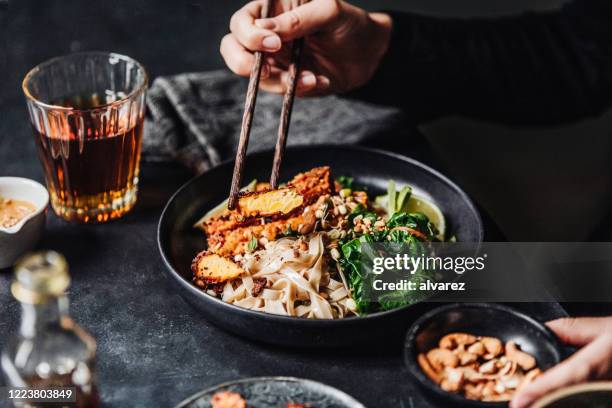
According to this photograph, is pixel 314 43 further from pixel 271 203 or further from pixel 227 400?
pixel 227 400

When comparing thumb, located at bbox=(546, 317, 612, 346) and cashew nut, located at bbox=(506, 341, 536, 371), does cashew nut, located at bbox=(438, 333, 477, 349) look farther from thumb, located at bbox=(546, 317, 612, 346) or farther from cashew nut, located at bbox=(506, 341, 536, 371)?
thumb, located at bbox=(546, 317, 612, 346)

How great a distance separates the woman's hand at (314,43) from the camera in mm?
2137

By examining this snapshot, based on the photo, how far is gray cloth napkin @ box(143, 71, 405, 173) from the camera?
249cm

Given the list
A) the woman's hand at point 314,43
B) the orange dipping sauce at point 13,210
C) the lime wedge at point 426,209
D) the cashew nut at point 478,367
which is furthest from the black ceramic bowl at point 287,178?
the orange dipping sauce at point 13,210

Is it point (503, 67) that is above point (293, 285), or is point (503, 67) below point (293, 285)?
above

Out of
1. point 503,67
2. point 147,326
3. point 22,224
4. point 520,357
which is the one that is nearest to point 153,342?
point 147,326

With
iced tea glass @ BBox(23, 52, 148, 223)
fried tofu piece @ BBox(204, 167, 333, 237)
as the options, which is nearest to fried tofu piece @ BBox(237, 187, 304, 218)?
fried tofu piece @ BBox(204, 167, 333, 237)

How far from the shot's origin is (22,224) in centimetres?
194

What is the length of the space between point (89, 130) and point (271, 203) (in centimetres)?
56

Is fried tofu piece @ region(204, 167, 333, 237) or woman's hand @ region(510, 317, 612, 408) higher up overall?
woman's hand @ region(510, 317, 612, 408)

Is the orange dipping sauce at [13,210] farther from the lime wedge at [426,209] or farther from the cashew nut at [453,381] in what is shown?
the cashew nut at [453,381]

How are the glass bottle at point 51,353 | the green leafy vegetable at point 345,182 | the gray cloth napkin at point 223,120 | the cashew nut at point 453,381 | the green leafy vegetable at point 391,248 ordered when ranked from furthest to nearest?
the gray cloth napkin at point 223,120, the green leafy vegetable at point 345,182, the green leafy vegetable at point 391,248, the cashew nut at point 453,381, the glass bottle at point 51,353

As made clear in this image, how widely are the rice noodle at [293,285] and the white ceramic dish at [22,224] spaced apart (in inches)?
22.2

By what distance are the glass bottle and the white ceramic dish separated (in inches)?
20.7
